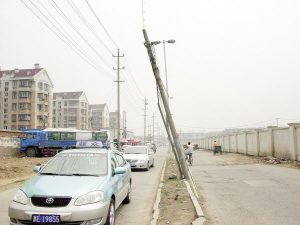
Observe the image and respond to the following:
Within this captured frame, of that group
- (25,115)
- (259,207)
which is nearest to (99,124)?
(25,115)

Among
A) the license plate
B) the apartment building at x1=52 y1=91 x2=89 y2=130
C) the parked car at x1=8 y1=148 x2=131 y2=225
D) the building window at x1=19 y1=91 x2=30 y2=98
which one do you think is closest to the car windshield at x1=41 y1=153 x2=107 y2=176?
the parked car at x1=8 y1=148 x2=131 y2=225

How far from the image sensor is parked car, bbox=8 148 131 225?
4648mm

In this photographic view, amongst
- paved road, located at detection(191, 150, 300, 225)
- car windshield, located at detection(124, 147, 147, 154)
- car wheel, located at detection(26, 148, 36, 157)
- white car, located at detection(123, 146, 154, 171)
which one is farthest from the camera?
car wheel, located at detection(26, 148, 36, 157)

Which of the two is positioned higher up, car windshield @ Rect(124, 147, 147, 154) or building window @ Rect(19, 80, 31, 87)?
building window @ Rect(19, 80, 31, 87)

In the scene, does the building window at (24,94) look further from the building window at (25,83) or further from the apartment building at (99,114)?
the apartment building at (99,114)

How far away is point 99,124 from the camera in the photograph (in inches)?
4353

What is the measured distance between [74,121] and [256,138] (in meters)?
71.2

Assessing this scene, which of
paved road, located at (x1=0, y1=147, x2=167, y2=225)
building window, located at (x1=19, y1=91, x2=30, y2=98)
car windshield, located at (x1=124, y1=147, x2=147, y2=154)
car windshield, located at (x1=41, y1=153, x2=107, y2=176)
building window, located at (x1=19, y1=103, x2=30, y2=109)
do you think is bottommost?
paved road, located at (x1=0, y1=147, x2=167, y2=225)

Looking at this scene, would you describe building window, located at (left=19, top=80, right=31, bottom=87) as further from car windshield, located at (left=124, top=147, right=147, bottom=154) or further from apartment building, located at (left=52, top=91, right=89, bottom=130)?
car windshield, located at (left=124, top=147, right=147, bottom=154)

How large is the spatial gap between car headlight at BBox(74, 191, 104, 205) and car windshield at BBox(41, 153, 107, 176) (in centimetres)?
95

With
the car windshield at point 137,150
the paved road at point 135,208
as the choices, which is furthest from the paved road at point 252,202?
the car windshield at point 137,150

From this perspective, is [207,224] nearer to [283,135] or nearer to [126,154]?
[126,154]

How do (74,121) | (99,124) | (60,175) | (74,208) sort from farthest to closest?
(99,124) → (74,121) → (60,175) → (74,208)

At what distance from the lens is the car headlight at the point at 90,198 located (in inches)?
190
